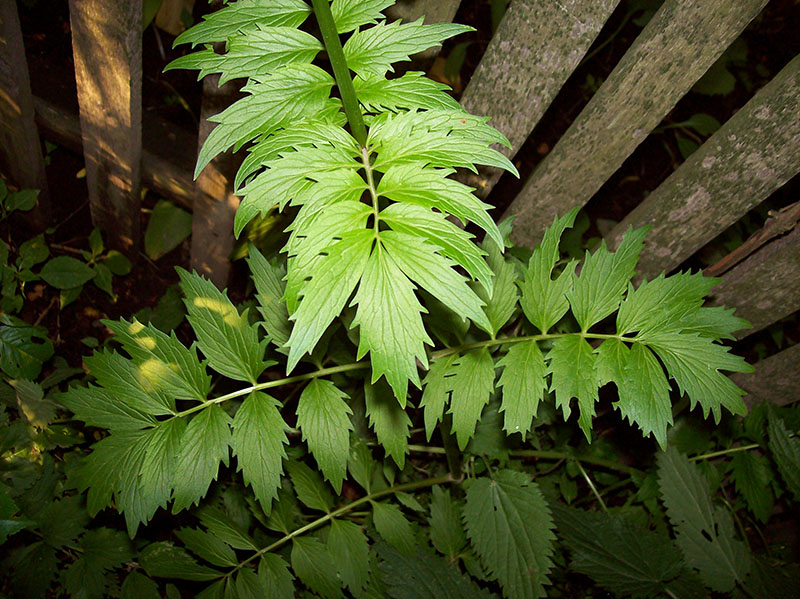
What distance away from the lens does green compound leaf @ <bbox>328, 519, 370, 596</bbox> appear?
162 cm

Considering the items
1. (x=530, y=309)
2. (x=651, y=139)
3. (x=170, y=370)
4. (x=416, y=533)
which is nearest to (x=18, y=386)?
(x=170, y=370)

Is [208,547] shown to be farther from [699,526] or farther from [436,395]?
[699,526]

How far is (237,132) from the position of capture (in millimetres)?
1008

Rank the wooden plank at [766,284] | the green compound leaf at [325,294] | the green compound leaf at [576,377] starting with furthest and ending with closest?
the wooden plank at [766,284] < the green compound leaf at [576,377] < the green compound leaf at [325,294]

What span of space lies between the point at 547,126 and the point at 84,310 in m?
2.24

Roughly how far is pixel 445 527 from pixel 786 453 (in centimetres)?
101

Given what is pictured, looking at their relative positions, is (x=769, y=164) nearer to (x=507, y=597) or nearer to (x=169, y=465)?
(x=507, y=597)

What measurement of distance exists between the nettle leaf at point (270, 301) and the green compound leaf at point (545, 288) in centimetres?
60

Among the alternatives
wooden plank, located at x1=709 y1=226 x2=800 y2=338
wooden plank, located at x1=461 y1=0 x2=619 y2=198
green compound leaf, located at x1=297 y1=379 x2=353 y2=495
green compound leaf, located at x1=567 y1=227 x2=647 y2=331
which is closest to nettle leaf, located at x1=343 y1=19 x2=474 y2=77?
wooden plank, located at x1=461 y1=0 x2=619 y2=198

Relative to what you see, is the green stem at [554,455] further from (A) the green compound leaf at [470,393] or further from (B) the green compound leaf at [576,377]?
(B) the green compound leaf at [576,377]

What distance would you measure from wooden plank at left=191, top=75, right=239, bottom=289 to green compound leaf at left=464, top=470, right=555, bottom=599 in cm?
115

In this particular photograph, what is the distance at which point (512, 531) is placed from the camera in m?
1.60

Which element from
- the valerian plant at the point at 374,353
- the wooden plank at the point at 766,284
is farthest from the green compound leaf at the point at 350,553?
the wooden plank at the point at 766,284

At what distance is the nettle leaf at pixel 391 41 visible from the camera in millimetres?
1094
